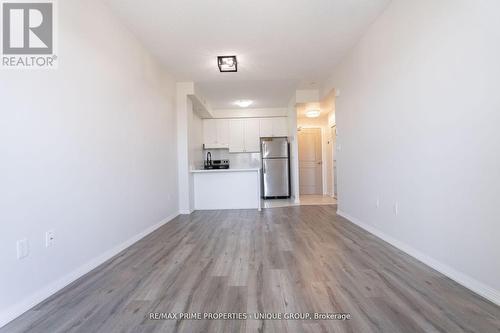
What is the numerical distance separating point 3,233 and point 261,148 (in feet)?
19.3

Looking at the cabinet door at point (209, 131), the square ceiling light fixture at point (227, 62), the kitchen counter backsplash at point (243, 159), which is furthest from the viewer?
the kitchen counter backsplash at point (243, 159)

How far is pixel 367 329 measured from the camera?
1281 mm

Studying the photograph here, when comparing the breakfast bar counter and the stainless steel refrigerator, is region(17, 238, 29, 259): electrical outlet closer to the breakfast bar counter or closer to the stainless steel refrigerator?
the breakfast bar counter

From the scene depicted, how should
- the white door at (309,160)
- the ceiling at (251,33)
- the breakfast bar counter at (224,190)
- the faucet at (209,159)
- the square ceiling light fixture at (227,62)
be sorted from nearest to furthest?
the ceiling at (251,33) < the square ceiling light fixture at (227,62) < the breakfast bar counter at (224,190) < the faucet at (209,159) < the white door at (309,160)

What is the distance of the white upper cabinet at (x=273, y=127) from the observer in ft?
23.1

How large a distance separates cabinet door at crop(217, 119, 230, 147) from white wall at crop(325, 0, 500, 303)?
14.3 feet

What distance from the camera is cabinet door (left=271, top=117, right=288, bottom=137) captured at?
23.1 ft

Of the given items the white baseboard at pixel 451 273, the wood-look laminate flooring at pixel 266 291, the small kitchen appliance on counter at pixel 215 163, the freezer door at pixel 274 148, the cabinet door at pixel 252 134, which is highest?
the cabinet door at pixel 252 134

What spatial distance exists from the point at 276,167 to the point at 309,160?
1.51 meters

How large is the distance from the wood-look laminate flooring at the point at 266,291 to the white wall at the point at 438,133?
0.91 feet

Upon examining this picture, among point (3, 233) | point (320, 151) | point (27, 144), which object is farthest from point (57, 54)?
point (320, 151)

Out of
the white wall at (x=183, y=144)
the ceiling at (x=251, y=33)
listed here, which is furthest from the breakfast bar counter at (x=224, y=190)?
the ceiling at (x=251, y=33)

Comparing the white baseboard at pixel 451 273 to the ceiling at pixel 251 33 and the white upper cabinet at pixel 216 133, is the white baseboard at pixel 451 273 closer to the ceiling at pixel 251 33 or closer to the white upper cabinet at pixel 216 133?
the ceiling at pixel 251 33

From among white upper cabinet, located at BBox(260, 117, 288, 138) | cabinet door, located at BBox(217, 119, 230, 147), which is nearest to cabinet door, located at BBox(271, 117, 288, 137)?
white upper cabinet, located at BBox(260, 117, 288, 138)
